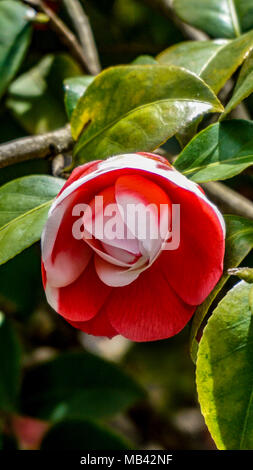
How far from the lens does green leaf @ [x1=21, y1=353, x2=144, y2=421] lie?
4.03 feet

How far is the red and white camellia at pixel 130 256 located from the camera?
0.56 meters

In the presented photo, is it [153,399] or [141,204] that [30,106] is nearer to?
[141,204]

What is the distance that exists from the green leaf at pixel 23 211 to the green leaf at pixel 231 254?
20 centimetres

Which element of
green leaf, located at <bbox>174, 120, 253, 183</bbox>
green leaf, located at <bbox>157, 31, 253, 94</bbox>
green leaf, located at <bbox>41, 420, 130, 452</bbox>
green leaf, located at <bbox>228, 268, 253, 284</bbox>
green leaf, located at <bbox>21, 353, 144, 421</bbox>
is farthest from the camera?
green leaf, located at <bbox>21, 353, 144, 421</bbox>

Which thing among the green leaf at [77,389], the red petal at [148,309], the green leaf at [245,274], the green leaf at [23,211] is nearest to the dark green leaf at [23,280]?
the green leaf at [77,389]

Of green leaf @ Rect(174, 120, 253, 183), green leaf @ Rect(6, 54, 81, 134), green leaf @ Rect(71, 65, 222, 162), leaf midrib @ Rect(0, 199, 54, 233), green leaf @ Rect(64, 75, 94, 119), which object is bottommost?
leaf midrib @ Rect(0, 199, 54, 233)

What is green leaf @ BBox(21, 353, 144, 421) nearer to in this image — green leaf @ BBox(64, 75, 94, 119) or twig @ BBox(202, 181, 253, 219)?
twig @ BBox(202, 181, 253, 219)

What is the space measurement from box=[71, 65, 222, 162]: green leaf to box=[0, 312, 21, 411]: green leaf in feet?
1.78

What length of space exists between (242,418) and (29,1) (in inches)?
29.4

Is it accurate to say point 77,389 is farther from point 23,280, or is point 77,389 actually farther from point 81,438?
point 23,280

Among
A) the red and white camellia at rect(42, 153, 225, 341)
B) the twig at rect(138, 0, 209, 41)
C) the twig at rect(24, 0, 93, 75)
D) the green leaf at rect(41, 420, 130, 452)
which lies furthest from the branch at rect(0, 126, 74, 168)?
the green leaf at rect(41, 420, 130, 452)

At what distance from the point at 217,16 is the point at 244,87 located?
1.28 ft

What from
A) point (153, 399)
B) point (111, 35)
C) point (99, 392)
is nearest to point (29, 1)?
point (111, 35)

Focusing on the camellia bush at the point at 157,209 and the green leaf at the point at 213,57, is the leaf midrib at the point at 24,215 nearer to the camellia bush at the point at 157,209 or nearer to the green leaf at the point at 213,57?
the camellia bush at the point at 157,209
